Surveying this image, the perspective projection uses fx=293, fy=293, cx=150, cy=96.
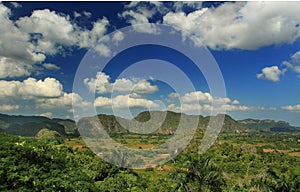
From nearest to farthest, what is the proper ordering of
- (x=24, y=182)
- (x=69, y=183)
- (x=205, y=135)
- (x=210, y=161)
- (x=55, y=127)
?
(x=24, y=182), (x=69, y=183), (x=210, y=161), (x=205, y=135), (x=55, y=127)

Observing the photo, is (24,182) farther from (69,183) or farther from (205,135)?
(205,135)

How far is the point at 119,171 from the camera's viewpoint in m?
30.1

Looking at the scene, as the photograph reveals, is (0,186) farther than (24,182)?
No

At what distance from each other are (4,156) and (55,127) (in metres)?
163

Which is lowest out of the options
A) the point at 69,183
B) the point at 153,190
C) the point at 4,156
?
the point at 153,190

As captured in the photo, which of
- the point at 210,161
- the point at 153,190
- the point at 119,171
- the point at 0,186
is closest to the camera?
the point at 0,186

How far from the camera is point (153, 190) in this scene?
75.5ft

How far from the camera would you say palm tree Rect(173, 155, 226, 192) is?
46.8ft

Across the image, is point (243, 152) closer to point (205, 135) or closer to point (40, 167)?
point (205, 135)

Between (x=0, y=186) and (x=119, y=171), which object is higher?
(x=0, y=186)

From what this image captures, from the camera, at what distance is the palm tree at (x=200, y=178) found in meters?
14.3

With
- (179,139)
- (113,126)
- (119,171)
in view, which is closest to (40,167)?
(119,171)

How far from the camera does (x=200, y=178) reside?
14484 mm

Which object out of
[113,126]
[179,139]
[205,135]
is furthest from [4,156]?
[113,126]
